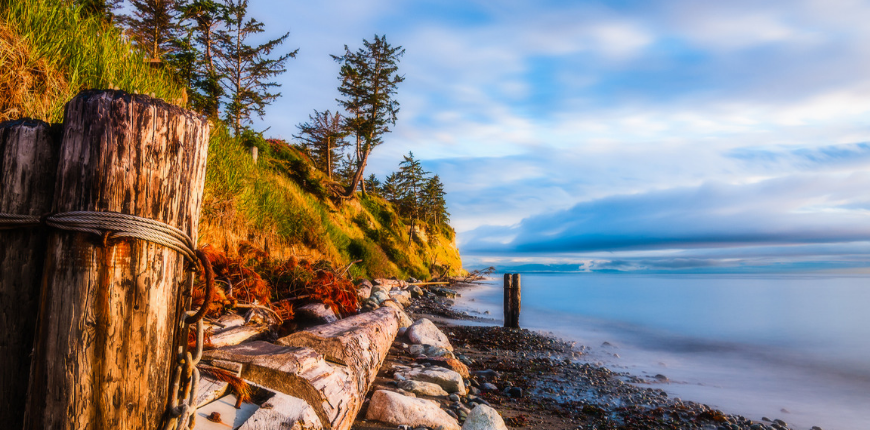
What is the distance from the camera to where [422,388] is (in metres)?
4.81

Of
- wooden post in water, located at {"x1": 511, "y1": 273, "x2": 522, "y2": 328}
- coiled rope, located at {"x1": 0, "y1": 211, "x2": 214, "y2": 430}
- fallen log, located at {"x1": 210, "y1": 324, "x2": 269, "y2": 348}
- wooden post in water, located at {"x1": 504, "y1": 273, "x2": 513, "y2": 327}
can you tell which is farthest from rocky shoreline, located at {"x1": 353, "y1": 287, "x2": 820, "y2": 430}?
wooden post in water, located at {"x1": 504, "y1": 273, "x2": 513, "y2": 327}

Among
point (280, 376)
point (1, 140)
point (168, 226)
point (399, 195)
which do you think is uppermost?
A: point (399, 195)

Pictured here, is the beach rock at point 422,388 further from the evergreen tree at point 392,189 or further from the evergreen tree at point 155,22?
the evergreen tree at point 392,189

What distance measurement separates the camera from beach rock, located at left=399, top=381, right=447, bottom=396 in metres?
4.76

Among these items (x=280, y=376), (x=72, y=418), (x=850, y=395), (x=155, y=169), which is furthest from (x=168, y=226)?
(x=850, y=395)

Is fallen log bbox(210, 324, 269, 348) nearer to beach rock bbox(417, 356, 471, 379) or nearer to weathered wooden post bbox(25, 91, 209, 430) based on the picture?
weathered wooden post bbox(25, 91, 209, 430)

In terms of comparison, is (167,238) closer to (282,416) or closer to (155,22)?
(282,416)

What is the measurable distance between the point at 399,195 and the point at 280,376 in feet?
158

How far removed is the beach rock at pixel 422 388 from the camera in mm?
4762

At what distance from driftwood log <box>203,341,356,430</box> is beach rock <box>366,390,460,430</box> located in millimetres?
532

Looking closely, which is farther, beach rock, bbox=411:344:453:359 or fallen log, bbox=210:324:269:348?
beach rock, bbox=411:344:453:359

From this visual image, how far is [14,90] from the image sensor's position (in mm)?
3887

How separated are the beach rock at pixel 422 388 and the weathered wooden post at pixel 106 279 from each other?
346cm

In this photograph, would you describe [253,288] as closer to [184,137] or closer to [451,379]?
[451,379]
